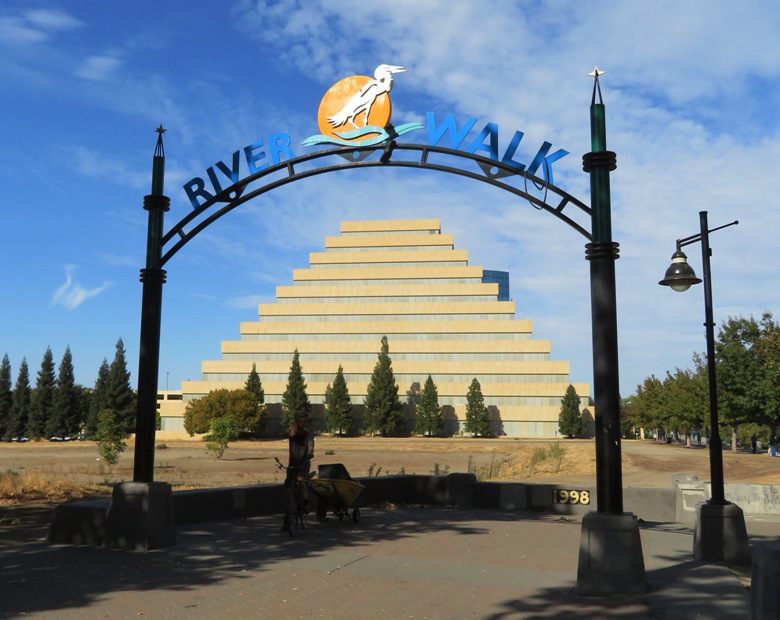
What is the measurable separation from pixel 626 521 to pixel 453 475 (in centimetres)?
983

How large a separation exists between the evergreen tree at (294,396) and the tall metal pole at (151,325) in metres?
80.2

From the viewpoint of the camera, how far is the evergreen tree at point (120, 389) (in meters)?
99.8

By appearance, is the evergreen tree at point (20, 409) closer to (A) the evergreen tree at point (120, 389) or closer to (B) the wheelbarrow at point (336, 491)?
(A) the evergreen tree at point (120, 389)

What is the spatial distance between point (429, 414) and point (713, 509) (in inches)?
3178

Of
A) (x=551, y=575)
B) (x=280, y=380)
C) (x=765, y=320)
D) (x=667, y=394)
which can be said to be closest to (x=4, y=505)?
(x=551, y=575)

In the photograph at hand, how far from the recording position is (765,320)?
2026 inches

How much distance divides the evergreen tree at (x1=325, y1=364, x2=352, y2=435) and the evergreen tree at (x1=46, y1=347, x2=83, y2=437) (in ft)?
135

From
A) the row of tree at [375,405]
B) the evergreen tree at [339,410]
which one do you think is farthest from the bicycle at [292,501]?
the evergreen tree at [339,410]

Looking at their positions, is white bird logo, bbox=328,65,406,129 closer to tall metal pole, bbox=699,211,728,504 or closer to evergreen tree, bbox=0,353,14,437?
tall metal pole, bbox=699,211,728,504

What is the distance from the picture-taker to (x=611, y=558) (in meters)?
8.18

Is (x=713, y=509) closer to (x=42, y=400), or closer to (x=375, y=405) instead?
(x=375, y=405)

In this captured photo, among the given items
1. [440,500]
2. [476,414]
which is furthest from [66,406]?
[440,500]

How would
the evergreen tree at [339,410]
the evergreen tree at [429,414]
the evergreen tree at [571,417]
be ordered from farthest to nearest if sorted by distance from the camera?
the evergreen tree at [339,410]
the evergreen tree at [429,414]
the evergreen tree at [571,417]

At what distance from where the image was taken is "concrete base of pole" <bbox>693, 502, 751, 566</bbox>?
10203 millimetres
